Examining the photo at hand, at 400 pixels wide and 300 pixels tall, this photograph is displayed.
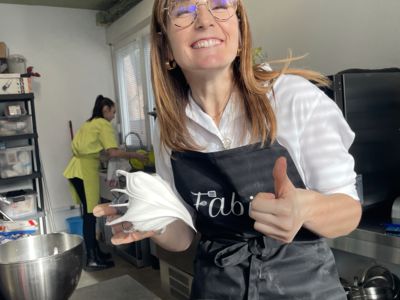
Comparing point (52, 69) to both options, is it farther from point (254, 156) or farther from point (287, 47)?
point (254, 156)

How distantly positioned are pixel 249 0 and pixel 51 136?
9.77ft

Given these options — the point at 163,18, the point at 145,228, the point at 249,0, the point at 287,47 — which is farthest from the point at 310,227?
the point at 249,0

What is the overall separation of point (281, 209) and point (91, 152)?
3340mm

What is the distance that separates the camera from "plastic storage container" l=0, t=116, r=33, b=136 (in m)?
3.76

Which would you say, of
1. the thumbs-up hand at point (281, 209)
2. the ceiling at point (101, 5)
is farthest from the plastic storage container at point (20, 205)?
the thumbs-up hand at point (281, 209)

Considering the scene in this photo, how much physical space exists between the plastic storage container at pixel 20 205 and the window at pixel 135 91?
1278 mm

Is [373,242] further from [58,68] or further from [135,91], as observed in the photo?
[58,68]

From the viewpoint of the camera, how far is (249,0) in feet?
8.73

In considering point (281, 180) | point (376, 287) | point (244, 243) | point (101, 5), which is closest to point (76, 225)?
point (101, 5)

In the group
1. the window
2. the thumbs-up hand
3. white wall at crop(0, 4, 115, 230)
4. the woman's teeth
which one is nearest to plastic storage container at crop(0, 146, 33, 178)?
white wall at crop(0, 4, 115, 230)

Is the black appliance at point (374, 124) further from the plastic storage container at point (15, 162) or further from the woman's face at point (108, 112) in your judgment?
the plastic storage container at point (15, 162)

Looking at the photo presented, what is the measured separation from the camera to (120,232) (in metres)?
0.84

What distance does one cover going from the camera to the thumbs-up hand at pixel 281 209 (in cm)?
61

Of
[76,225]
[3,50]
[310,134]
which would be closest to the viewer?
[310,134]
